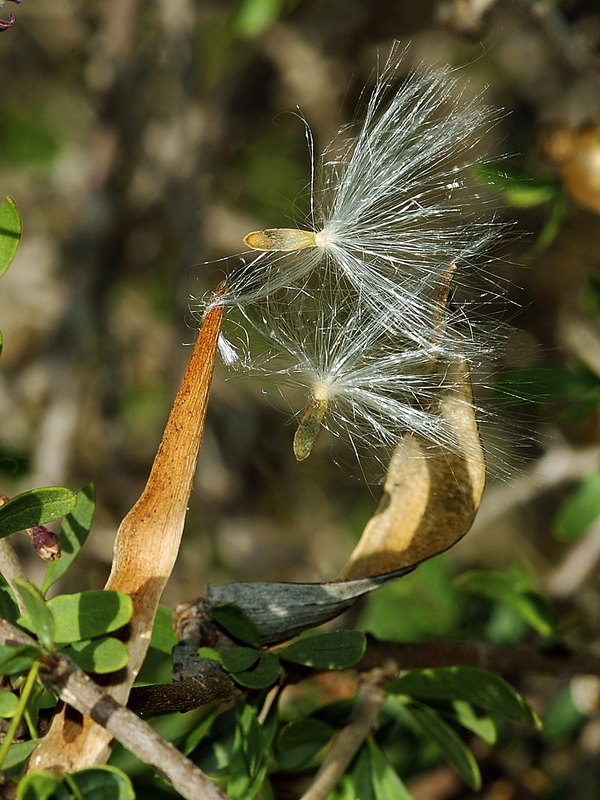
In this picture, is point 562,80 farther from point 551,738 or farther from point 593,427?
point 551,738

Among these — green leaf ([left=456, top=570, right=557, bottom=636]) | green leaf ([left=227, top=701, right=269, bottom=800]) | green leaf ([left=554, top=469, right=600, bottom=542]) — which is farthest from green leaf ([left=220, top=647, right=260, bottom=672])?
green leaf ([left=554, top=469, right=600, bottom=542])

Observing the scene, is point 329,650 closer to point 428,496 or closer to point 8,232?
point 428,496

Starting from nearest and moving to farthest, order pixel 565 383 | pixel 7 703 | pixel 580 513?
pixel 7 703, pixel 565 383, pixel 580 513

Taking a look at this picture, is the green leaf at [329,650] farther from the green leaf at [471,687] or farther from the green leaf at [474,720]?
the green leaf at [474,720]

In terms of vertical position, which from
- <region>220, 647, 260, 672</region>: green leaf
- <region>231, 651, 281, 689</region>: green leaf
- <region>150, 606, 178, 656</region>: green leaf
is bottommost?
<region>150, 606, 178, 656</region>: green leaf

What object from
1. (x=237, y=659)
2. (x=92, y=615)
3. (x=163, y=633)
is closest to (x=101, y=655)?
(x=92, y=615)

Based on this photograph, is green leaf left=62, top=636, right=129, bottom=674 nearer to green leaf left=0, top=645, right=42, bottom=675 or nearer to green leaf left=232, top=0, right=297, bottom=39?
green leaf left=0, top=645, right=42, bottom=675
